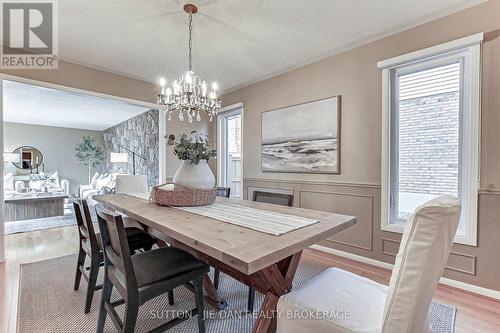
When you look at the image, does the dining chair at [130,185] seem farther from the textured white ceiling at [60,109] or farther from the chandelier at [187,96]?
the textured white ceiling at [60,109]

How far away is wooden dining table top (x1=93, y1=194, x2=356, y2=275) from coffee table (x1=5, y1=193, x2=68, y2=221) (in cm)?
436

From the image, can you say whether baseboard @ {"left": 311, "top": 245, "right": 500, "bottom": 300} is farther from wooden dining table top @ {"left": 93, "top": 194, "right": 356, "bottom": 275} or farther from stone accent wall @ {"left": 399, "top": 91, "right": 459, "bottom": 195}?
wooden dining table top @ {"left": 93, "top": 194, "right": 356, "bottom": 275}

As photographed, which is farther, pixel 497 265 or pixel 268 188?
pixel 268 188

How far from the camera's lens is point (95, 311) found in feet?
5.87

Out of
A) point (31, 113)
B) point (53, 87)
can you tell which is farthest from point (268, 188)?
point (31, 113)

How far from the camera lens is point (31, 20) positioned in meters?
2.29

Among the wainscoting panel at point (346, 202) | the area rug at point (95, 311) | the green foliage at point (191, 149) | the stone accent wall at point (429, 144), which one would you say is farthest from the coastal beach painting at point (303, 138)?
the green foliage at point (191, 149)

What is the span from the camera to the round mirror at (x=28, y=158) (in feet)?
24.6

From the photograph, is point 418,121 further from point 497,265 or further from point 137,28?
point 137,28

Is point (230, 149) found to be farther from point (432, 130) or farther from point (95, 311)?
point (95, 311)

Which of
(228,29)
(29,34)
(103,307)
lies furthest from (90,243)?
(29,34)

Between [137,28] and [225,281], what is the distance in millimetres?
2603

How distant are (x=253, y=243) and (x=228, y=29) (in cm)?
222

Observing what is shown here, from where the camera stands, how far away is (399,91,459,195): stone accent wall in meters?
2.19
